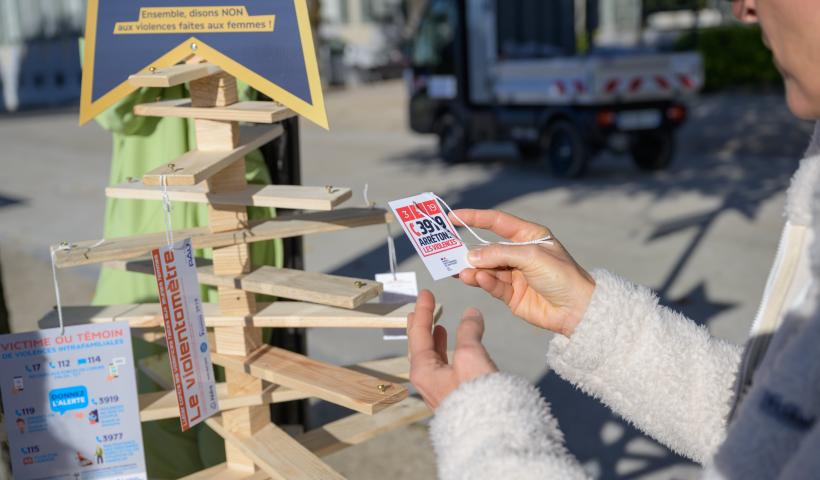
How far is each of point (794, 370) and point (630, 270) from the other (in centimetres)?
510

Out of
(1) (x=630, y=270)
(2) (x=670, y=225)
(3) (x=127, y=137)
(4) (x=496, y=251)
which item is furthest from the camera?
(2) (x=670, y=225)

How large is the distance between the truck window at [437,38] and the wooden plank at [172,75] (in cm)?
903

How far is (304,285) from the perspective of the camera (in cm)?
163

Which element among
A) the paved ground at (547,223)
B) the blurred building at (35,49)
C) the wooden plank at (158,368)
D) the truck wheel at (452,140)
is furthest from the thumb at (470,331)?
the blurred building at (35,49)

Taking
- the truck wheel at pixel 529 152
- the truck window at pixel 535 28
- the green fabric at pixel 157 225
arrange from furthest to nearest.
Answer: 1. the truck wheel at pixel 529 152
2. the truck window at pixel 535 28
3. the green fabric at pixel 157 225

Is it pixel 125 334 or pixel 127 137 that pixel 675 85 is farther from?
pixel 125 334

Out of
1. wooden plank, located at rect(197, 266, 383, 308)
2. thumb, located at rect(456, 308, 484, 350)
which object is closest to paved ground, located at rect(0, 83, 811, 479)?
wooden plank, located at rect(197, 266, 383, 308)

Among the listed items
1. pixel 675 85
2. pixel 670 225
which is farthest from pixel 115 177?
pixel 675 85

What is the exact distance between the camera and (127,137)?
93.5 inches

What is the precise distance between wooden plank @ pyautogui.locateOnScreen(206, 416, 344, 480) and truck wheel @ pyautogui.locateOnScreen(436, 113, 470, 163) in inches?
347

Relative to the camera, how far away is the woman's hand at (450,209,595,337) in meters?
1.48

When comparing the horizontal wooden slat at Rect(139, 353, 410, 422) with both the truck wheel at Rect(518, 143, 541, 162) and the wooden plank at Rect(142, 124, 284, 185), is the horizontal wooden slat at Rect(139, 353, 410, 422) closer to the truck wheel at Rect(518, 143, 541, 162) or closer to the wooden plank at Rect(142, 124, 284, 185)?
the wooden plank at Rect(142, 124, 284, 185)

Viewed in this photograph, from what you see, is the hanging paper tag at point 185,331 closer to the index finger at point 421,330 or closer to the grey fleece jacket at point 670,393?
the index finger at point 421,330

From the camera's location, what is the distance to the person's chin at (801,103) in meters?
1.02
